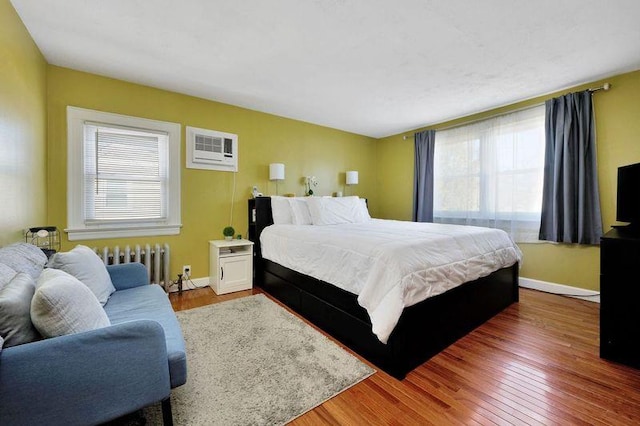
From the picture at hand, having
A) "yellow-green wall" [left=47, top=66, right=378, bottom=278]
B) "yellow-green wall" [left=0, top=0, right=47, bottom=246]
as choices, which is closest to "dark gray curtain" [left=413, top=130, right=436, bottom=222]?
"yellow-green wall" [left=47, top=66, right=378, bottom=278]

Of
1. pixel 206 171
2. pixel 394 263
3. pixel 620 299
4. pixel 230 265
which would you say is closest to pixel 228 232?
pixel 230 265

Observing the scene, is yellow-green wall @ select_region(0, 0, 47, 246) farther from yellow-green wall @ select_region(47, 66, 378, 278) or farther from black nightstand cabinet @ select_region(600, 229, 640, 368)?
black nightstand cabinet @ select_region(600, 229, 640, 368)

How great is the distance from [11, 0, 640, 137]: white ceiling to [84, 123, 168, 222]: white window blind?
66 centimetres

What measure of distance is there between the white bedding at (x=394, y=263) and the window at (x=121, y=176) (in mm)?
1789

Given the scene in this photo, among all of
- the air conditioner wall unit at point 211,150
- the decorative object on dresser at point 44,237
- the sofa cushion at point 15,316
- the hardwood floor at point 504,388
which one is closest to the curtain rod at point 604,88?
the hardwood floor at point 504,388

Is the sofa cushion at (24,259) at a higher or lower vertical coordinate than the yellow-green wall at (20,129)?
lower

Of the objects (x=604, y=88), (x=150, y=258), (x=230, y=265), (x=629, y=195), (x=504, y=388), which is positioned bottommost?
(x=504, y=388)

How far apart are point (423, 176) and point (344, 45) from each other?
291cm

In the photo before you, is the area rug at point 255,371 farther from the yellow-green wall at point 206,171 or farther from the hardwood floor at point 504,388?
the yellow-green wall at point 206,171

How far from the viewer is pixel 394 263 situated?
1732mm

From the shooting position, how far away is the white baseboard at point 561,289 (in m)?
3.00

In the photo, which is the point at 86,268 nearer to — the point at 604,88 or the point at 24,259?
the point at 24,259

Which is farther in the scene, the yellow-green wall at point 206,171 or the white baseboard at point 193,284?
the white baseboard at point 193,284

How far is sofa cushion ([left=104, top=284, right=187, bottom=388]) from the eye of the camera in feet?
4.09
